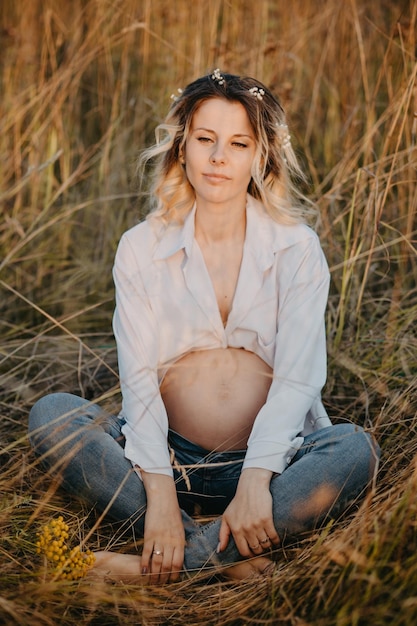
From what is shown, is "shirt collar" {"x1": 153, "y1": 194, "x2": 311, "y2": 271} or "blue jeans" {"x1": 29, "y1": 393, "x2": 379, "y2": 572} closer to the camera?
"blue jeans" {"x1": 29, "y1": 393, "x2": 379, "y2": 572}

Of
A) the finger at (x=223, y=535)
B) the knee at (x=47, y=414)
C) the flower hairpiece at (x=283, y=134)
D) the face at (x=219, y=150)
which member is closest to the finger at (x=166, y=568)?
the finger at (x=223, y=535)

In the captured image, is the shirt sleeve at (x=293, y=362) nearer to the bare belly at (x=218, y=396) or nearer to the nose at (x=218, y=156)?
the bare belly at (x=218, y=396)

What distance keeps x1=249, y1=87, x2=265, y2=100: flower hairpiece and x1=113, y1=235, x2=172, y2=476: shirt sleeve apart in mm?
486

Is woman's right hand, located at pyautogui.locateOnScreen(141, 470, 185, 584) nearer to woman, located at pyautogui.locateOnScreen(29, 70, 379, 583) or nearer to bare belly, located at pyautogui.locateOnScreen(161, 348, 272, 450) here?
woman, located at pyautogui.locateOnScreen(29, 70, 379, 583)

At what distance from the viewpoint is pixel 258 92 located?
6.50 ft

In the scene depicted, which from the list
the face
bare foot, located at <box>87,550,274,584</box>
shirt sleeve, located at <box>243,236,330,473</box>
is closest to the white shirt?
shirt sleeve, located at <box>243,236,330,473</box>

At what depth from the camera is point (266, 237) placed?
1965 mm

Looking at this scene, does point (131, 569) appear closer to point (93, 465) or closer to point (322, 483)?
point (93, 465)

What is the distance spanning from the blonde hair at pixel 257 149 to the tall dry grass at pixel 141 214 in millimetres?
224

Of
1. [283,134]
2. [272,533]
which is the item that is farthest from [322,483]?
[283,134]

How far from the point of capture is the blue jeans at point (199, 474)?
1.67 meters

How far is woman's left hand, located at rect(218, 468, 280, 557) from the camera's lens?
165 cm

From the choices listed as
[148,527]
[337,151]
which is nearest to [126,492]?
[148,527]

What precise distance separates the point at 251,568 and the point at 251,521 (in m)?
0.10
